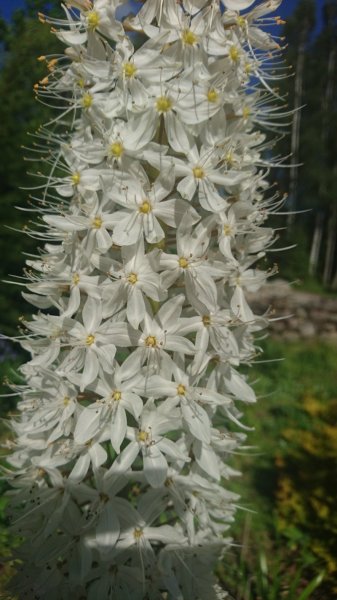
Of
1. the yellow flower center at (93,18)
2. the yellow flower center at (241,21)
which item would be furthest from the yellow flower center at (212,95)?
the yellow flower center at (93,18)

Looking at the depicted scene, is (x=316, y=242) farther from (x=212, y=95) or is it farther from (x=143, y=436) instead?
(x=143, y=436)

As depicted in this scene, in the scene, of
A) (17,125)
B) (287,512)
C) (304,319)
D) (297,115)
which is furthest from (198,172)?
(297,115)

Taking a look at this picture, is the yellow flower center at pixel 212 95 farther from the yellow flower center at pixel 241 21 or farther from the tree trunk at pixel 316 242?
the tree trunk at pixel 316 242

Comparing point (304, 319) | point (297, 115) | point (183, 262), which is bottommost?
point (304, 319)

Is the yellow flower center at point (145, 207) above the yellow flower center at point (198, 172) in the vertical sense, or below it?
below

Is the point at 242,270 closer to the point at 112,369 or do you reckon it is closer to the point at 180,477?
the point at 112,369
